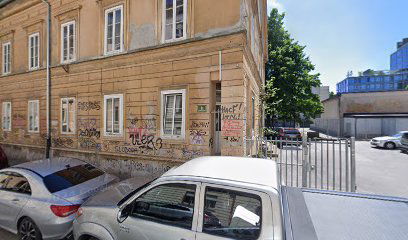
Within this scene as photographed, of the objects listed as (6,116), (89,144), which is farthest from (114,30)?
(6,116)

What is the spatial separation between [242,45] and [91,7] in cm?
728

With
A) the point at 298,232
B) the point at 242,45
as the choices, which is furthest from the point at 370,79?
the point at 298,232

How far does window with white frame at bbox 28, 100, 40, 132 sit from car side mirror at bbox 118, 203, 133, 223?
38.0 feet

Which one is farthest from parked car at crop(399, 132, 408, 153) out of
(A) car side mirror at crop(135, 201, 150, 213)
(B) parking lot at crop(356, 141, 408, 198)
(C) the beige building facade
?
(A) car side mirror at crop(135, 201, 150, 213)

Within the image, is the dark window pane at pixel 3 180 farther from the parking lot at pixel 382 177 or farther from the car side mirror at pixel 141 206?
the car side mirror at pixel 141 206

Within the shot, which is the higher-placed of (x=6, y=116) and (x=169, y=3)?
(x=169, y=3)

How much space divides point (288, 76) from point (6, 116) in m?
22.9

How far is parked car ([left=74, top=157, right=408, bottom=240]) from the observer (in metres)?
2.05

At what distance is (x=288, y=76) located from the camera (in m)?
21.5

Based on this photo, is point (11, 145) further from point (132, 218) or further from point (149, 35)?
point (132, 218)

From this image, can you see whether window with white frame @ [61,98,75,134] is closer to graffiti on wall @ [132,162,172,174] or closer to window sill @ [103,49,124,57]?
window sill @ [103,49,124,57]

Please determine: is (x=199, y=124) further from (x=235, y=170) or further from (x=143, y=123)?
(x=235, y=170)

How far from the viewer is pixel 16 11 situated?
12.1 meters

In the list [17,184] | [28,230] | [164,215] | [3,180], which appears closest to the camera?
[164,215]
